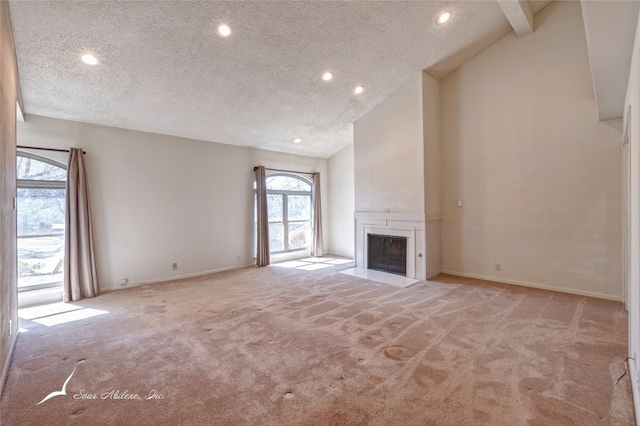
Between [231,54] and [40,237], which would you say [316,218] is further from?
[40,237]

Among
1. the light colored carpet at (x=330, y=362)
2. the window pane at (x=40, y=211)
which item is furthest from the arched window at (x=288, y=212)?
the window pane at (x=40, y=211)

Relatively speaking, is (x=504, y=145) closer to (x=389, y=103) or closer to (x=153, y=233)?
(x=389, y=103)

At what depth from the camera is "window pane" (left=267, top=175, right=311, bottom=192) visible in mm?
6934

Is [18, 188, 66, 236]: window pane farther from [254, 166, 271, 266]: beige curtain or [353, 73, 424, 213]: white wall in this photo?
[353, 73, 424, 213]: white wall

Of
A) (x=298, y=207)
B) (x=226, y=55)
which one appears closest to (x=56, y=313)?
(x=226, y=55)

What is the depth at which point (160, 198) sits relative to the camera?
5047mm

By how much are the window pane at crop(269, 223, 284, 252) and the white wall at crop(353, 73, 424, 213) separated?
2163 millimetres

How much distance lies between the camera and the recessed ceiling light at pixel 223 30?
10.2 feet

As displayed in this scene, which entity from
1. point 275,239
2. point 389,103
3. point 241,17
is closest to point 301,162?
point 275,239

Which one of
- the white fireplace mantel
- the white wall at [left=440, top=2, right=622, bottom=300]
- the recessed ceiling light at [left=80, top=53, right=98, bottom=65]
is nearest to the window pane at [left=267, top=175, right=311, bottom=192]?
the white fireplace mantel

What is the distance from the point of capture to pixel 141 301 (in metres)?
3.98

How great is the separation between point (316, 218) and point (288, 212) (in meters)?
0.79

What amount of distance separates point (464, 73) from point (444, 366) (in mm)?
5036

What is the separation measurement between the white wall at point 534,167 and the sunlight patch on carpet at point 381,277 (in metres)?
1.07
